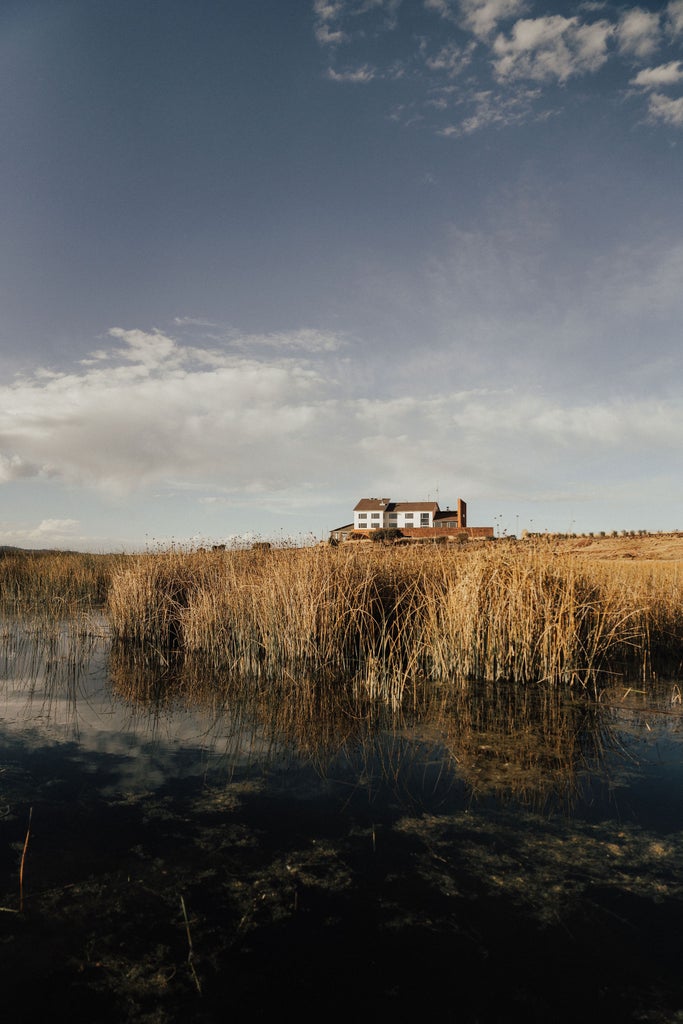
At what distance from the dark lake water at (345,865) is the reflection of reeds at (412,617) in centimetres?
142

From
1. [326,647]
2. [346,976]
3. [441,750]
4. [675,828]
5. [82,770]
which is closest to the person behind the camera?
[346,976]

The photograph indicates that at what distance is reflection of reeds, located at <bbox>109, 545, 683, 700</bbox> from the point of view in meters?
7.73

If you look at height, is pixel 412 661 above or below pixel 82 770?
above

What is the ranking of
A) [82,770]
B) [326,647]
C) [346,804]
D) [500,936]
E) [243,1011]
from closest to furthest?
[243,1011]
[500,936]
[346,804]
[82,770]
[326,647]

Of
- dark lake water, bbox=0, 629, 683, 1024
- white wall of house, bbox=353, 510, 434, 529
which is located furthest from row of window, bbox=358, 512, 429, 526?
dark lake water, bbox=0, 629, 683, 1024

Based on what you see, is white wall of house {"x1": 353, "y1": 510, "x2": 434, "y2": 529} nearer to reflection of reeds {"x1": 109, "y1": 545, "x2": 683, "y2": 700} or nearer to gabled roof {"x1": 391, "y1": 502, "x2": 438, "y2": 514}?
gabled roof {"x1": 391, "y1": 502, "x2": 438, "y2": 514}

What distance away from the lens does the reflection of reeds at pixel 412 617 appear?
7727mm

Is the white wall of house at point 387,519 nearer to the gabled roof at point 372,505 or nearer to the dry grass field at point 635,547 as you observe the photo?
the gabled roof at point 372,505

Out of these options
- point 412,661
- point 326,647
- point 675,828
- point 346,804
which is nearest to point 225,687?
point 326,647

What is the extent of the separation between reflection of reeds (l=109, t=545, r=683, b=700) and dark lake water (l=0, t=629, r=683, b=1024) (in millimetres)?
1418

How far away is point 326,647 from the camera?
8.61 metres

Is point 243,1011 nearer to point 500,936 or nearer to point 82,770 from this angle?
point 500,936

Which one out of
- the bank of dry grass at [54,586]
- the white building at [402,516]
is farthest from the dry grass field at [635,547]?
the white building at [402,516]

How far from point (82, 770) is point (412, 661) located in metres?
4.06
